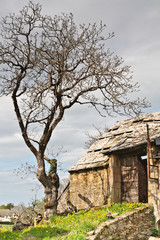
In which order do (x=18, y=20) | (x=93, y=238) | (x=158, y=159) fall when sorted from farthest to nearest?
(x=18, y=20) < (x=158, y=159) < (x=93, y=238)

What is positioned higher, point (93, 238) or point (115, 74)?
point (115, 74)

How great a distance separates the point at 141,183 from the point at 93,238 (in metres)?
7.48

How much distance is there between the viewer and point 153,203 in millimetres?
13898

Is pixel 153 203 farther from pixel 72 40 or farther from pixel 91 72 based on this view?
pixel 72 40

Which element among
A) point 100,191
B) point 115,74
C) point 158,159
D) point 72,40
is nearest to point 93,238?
point 158,159

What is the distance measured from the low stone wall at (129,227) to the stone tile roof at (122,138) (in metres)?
3.69

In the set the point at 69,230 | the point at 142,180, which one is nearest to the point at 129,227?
the point at 69,230

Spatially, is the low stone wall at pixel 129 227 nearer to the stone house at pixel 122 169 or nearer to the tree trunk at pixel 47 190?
the stone house at pixel 122 169

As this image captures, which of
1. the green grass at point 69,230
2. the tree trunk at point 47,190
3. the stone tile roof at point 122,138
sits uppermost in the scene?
the stone tile roof at point 122,138

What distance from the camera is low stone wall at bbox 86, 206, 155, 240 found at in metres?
11.5

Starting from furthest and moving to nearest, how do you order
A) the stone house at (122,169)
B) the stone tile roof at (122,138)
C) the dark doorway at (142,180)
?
1. the dark doorway at (142,180)
2. the stone tile roof at (122,138)
3. the stone house at (122,169)

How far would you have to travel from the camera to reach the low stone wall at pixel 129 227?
11.5 metres

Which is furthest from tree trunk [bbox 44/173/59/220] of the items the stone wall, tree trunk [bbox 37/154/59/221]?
the stone wall

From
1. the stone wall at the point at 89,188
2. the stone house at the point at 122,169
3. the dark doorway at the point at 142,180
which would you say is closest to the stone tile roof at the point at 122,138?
the stone house at the point at 122,169
